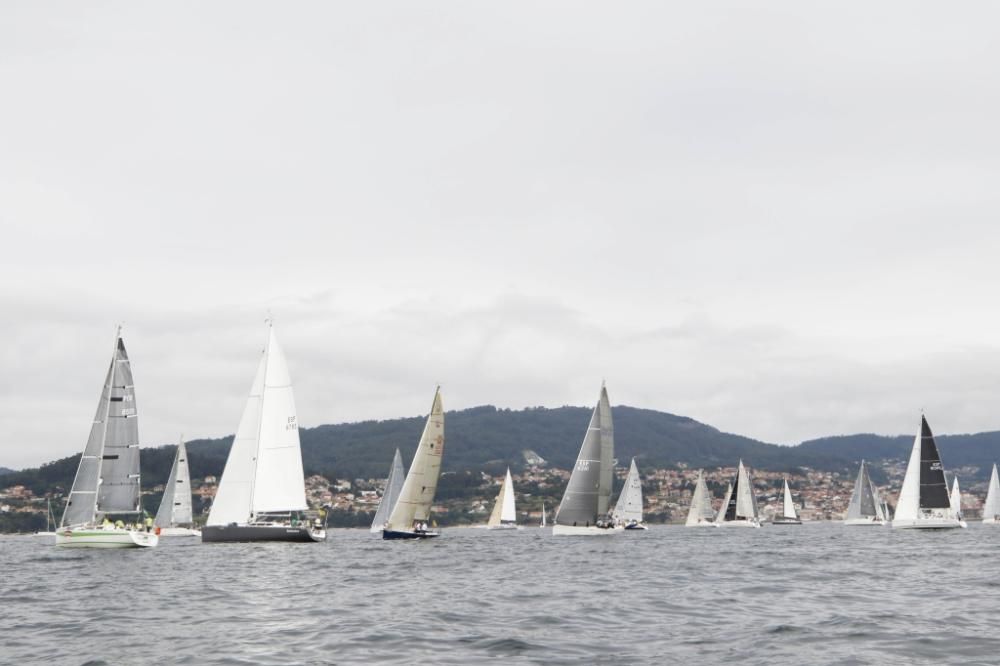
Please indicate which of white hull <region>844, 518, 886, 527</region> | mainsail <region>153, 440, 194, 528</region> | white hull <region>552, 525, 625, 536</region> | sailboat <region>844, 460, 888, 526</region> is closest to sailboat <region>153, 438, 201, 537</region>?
mainsail <region>153, 440, 194, 528</region>

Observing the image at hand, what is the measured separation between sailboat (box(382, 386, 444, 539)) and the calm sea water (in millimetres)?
27945

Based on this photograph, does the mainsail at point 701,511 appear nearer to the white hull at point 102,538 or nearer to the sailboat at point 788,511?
the sailboat at point 788,511

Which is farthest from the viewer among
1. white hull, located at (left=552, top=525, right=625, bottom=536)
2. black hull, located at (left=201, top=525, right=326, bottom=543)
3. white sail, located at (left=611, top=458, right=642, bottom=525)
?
white sail, located at (left=611, top=458, right=642, bottom=525)

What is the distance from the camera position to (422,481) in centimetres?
7556

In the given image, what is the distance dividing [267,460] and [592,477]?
27.7 m

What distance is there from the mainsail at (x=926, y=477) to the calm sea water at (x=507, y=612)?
43562 mm

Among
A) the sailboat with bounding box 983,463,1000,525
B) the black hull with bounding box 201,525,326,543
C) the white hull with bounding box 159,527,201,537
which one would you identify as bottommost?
the white hull with bounding box 159,527,201,537

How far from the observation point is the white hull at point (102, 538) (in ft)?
197

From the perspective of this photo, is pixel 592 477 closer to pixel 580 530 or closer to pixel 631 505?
pixel 580 530

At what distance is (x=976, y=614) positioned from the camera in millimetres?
24188

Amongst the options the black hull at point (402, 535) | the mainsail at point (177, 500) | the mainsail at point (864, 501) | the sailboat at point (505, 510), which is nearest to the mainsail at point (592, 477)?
the black hull at point (402, 535)

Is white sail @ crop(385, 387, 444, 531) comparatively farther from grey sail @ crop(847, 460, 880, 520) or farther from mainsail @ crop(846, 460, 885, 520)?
grey sail @ crop(847, 460, 880, 520)

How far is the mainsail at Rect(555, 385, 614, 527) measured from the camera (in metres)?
81.7

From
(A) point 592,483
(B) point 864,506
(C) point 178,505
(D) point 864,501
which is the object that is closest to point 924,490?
(A) point 592,483
